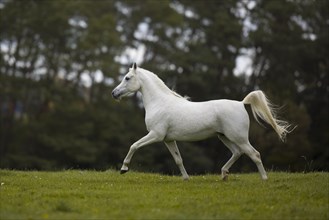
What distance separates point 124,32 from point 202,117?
3519 centimetres

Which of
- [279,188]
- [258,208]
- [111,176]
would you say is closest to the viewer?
[258,208]

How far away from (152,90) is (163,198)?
3757 mm

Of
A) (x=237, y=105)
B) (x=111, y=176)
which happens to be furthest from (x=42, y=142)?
(x=237, y=105)

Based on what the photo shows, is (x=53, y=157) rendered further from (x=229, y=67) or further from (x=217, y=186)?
(x=217, y=186)

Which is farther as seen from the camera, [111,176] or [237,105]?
[111,176]

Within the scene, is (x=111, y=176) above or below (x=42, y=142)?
above

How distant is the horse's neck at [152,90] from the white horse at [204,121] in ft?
0.08

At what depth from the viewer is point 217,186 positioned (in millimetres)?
11500

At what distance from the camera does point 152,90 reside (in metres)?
13.2

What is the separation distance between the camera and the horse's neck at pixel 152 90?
1305 centimetres

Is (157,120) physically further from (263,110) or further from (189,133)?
(263,110)

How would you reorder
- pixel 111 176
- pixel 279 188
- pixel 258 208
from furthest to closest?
1. pixel 111 176
2. pixel 279 188
3. pixel 258 208

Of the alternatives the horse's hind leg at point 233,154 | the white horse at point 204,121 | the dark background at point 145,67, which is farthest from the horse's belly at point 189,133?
the dark background at point 145,67

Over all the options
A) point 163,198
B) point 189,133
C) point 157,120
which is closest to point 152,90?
point 157,120
